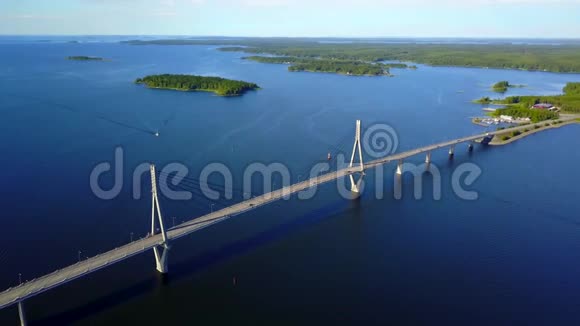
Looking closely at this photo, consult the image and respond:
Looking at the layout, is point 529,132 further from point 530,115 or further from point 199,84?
point 199,84

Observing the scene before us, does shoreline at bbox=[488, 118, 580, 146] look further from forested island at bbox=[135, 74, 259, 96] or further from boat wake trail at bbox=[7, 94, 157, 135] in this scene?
forested island at bbox=[135, 74, 259, 96]

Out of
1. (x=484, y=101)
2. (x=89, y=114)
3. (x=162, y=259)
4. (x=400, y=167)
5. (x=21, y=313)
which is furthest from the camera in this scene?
(x=484, y=101)

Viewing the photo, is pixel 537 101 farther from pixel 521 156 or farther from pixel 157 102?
pixel 157 102

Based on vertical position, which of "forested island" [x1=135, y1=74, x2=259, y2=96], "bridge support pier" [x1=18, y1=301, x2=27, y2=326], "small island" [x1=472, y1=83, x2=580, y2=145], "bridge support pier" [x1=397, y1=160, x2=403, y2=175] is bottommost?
"bridge support pier" [x1=18, y1=301, x2=27, y2=326]

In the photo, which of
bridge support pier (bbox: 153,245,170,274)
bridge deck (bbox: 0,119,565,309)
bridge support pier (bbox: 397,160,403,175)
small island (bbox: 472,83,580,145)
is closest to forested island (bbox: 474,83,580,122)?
small island (bbox: 472,83,580,145)

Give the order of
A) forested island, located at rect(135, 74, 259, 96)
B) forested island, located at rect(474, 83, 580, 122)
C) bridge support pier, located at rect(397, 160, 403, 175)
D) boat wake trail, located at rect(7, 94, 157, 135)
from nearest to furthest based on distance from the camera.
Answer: bridge support pier, located at rect(397, 160, 403, 175)
boat wake trail, located at rect(7, 94, 157, 135)
forested island, located at rect(474, 83, 580, 122)
forested island, located at rect(135, 74, 259, 96)

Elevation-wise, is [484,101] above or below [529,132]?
above

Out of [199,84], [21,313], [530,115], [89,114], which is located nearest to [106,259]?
[21,313]

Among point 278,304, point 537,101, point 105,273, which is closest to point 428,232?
point 278,304
